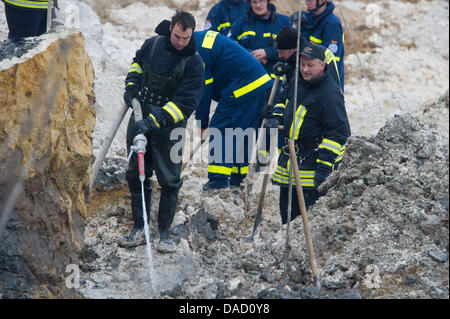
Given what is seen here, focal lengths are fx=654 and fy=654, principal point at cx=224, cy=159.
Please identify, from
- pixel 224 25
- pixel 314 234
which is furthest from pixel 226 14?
pixel 314 234

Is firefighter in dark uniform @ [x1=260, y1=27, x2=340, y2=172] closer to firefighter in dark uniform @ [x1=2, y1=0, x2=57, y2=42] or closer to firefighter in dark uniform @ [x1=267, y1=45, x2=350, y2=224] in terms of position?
firefighter in dark uniform @ [x1=267, y1=45, x2=350, y2=224]

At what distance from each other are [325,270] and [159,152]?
1618 millimetres

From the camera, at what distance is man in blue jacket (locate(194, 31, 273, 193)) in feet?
22.6

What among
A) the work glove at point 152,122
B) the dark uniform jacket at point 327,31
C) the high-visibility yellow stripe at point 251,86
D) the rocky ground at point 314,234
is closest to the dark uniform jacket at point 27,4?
the rocky ground at point 314,234

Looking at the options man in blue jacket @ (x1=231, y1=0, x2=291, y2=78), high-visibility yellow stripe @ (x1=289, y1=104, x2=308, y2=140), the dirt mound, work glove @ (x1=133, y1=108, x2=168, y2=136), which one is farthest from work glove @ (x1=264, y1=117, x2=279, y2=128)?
man in blue jacket @ (x1=231, y1=0, x2=291, y2=78)

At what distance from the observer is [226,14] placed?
317 inches

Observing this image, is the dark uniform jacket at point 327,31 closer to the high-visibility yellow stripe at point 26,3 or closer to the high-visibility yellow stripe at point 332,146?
the high-visibility yellow stripe at point 332,146

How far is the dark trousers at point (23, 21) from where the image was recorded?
20.5ft

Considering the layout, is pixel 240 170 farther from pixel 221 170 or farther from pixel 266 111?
pixel 266 111

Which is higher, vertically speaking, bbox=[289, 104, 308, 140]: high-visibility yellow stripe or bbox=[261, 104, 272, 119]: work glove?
bbox=[289, 104, 308, 140]: high-visibility yellow stripe

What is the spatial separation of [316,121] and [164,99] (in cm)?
139

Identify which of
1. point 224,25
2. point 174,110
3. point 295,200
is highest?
point 224,25

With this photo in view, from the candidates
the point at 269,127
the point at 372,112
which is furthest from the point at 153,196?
the point at 372,112

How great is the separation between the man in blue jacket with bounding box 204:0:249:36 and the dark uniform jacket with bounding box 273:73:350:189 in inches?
94.9
